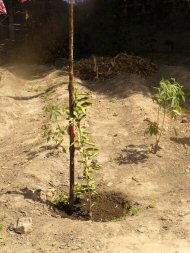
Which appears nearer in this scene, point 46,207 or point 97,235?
point 97,235

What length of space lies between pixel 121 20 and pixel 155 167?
9906 millimetres

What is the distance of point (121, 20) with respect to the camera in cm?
1560

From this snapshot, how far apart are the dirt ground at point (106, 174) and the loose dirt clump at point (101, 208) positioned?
15cm

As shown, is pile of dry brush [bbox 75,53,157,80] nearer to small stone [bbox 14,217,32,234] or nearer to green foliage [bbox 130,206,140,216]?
green foliage [bbox 130,206,140,216]

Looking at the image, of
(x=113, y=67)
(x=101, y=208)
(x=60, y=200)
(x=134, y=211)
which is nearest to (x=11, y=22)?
(x=113, y=67)

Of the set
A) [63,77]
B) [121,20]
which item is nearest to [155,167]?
[63,77]

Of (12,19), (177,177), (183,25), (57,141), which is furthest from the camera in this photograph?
(183,25)

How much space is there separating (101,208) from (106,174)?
0.88 m

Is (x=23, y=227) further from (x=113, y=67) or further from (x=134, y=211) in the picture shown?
(x=113, y=67)

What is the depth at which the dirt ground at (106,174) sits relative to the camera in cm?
487

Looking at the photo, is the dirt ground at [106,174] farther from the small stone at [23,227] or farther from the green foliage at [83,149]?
the green foliage at [83,149]

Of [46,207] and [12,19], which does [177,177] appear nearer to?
[46,207]

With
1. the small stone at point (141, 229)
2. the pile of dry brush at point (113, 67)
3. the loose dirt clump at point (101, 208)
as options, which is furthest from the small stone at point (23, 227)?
the pile of dry brush at point (113, 67)

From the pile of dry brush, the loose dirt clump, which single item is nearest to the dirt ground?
the loose dirt clump
